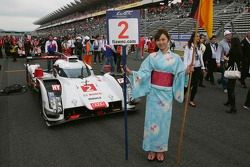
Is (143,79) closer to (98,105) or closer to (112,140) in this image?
(112,140)

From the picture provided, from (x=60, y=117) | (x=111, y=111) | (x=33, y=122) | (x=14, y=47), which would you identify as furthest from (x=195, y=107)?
(x=14, y=47)

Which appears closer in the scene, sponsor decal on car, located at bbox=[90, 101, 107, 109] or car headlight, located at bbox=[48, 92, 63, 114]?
car headlight, located at bbox=[48, 92, 63, 114]

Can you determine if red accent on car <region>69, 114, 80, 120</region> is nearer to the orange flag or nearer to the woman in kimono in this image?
the woman in kimono

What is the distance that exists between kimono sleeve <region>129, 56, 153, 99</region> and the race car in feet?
5.79

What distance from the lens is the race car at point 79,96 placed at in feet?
18.0

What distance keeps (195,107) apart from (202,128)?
5.05 ft

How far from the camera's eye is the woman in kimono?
3.82 m

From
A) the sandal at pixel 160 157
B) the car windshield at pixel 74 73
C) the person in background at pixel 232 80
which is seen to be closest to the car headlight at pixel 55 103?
the car windshield at pixel 74 73

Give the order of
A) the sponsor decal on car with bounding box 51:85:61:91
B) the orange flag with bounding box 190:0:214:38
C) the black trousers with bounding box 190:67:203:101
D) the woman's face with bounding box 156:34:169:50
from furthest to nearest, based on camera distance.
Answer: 1. the black trousers with bounding box 190:67:203:101
2. the sponsor decal on car with bounding box 51:85:61:91
3. the orange flag with bounding box 190:0:214:38
4. the woman's face with bounding box 156:34:169:50

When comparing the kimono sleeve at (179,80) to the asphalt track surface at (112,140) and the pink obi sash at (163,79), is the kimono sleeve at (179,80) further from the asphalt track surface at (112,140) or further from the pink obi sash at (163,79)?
the asphalt track surface at (112,140)

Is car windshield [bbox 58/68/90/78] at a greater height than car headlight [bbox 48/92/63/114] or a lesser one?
greater

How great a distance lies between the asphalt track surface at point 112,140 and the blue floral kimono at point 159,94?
0.35m

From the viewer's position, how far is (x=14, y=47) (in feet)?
68.9

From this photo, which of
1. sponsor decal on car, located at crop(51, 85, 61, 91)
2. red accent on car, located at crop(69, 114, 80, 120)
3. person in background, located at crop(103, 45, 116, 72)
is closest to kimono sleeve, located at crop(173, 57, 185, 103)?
red accent on car, located at crop(69, 114, 80, 120)
